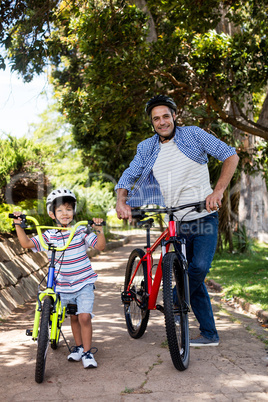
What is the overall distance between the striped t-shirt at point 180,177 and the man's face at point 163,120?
0.38 ft

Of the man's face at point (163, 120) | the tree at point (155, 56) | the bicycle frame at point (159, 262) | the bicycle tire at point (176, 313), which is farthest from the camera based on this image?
the tree at point (155, 56)

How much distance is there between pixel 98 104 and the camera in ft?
32.4

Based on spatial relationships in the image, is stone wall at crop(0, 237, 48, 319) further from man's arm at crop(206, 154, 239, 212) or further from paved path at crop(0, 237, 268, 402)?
man's arm at crop(206, 154, 239, 212)

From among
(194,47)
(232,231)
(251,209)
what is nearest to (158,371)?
(194,47)

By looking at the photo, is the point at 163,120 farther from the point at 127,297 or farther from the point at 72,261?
the point at 127,297

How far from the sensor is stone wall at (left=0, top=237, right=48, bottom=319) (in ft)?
22.3

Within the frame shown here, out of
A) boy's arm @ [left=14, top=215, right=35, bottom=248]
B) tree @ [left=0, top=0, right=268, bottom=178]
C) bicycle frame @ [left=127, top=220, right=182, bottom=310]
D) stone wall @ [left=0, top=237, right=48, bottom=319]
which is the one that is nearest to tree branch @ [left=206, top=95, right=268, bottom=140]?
tree @ [left=0, top=0, right=268, bottom=178]

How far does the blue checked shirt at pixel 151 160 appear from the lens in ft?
13.8

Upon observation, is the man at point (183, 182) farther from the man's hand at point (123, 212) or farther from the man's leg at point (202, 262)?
the man's hand at point (123, 212)

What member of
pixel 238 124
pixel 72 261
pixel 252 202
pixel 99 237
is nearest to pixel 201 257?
pixel 99 237

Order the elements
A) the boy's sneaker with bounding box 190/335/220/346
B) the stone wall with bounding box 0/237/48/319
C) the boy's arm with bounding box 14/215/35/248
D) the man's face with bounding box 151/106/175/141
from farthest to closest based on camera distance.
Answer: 1. the stone wall with bounding box 0/237/48/319
2. the boy's sneaker with bounding box 190/335/220/346
3. the man's face with bounding box 151/106/175/141
4. the boy's arm with bounding box 14/215/35/248

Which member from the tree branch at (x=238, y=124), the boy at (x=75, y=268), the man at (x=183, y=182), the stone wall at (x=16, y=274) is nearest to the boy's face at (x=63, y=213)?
the boy at (x=75, y=268)

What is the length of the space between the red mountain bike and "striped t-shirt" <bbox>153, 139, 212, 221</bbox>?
0.14 m

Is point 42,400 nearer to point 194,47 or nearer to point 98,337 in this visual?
point 98,337
